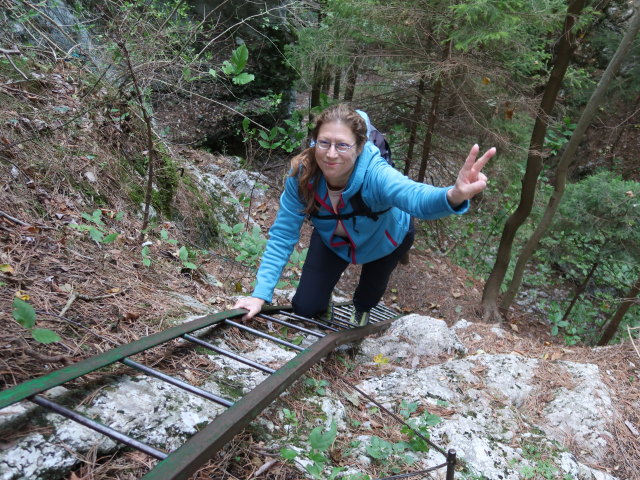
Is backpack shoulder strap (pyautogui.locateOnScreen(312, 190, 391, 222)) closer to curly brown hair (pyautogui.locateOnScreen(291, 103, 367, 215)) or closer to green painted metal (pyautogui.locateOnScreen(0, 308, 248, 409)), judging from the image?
curly brown hair (pyautogui.locateOnScreen(291, 103, 367, 215))

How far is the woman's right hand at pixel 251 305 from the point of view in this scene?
3.21 metres

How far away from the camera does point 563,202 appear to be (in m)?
9.09

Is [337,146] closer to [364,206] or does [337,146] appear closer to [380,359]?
[364,206]

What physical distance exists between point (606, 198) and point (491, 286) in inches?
109

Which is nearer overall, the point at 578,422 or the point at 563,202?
the point at 578,422

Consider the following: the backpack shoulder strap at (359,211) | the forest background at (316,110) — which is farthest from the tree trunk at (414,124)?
the backpack shoulder strap at (359,211)

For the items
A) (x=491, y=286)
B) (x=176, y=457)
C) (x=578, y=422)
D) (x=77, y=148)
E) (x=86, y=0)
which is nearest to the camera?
(x=176, y=457)

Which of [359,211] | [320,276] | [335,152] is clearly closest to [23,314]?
[335,152]

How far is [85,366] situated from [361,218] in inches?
79.1

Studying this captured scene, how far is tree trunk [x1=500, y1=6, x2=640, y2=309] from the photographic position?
21.1 ft

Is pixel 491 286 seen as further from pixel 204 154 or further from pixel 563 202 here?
pixel 204 154

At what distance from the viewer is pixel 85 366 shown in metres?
1.94

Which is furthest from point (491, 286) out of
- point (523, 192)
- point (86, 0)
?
point (86, 0)

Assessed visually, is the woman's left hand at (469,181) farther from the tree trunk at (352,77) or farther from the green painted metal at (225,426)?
the tree trunk at (352,77)
